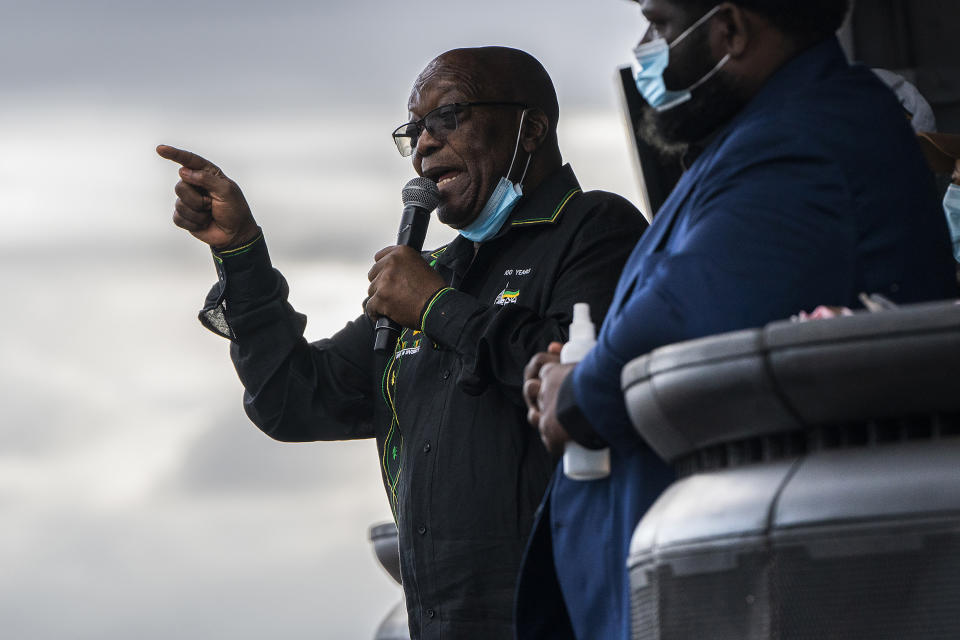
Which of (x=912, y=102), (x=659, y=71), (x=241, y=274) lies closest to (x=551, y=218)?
(x=241, y=274)

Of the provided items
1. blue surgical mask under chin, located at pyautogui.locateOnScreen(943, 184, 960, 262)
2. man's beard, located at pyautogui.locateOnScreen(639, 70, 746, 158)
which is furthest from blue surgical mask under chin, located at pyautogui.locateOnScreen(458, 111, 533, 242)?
blue surgical mask under chin, located at pyautogui.locateOnScreen(943, 184, 960, 262)

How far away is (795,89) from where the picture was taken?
7.74 feet

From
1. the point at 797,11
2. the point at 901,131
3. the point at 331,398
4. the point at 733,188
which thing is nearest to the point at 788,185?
the point at 733,188

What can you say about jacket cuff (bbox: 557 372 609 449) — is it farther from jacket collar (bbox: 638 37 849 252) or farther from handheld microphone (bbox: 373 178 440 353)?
handheld microphone (bbox: 373 178 440 353)

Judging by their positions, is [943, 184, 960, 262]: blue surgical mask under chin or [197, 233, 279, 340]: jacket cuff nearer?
[197, 233, 279, 340]: jacket cuff

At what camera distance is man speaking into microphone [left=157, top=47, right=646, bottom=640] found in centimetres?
314

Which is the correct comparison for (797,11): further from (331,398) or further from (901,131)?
(331,398)

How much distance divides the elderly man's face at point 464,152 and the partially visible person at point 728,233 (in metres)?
1.03

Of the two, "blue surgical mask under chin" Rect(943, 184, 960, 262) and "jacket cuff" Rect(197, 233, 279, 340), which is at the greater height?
"jacket cuff" Rect(197, 233, 279, 340)

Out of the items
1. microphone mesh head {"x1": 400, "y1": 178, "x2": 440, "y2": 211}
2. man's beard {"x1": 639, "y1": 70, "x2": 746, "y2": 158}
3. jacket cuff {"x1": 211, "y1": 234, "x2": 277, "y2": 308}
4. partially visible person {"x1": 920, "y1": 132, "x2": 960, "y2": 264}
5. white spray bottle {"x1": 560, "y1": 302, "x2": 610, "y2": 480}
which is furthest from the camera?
partially visible person {"x1": 920, "y1": 132, "x2": 960, "y2": 264}

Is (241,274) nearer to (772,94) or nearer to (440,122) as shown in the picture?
(440,122)

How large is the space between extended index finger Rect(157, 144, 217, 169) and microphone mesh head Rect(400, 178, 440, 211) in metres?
0.48

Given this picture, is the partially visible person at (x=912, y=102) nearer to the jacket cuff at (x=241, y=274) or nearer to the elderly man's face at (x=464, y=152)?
the elderly man's face at (x=464, y=152)

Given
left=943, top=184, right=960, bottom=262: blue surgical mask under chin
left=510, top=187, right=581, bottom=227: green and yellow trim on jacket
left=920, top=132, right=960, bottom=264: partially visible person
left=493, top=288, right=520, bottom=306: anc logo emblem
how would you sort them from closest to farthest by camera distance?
1. left=493, top=288, right=520, bottom=306: anc logo emblem
2. left=510, top=187, right=581, bottom=227: green and yellow trim on jacket
3. left=920, top=132, right=960, bottom=264: partially visible person
4. left=943, top=184, right=960, bottom=262: blue surgical mask under chin
